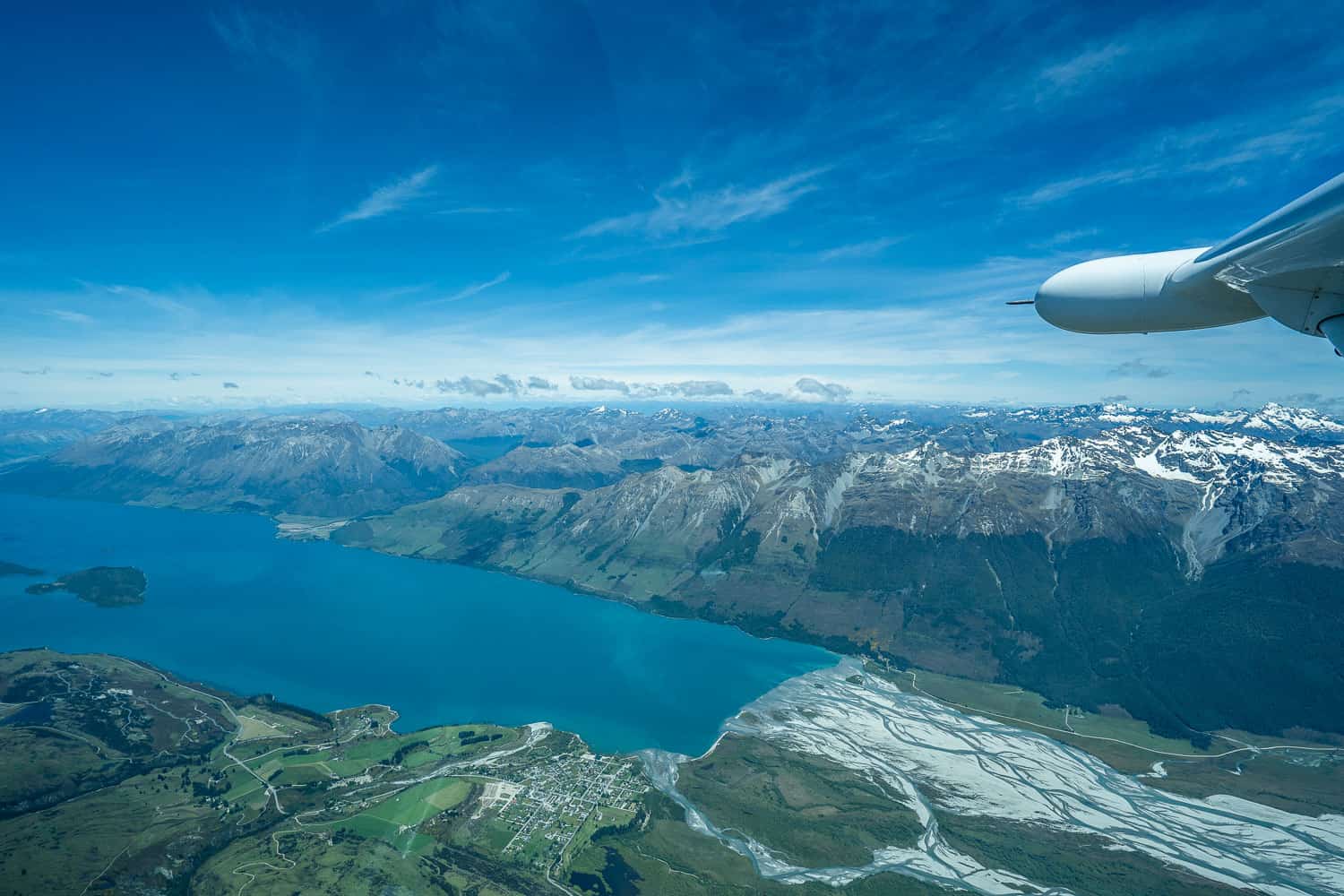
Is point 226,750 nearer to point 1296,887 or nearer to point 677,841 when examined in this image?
point 677,841

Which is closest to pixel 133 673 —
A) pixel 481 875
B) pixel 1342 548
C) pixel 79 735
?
pixel 79 735

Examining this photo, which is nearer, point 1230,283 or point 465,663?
point 1230,283

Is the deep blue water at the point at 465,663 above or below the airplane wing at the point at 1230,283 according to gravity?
below

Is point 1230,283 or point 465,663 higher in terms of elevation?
point 1230,283

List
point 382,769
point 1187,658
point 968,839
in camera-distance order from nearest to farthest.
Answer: point 968,839 < point 382,769 < point 1187,658

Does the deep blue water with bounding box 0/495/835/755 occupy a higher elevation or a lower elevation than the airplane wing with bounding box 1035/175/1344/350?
lower

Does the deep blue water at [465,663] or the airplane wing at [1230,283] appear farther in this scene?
the deep blue water at [465,663]

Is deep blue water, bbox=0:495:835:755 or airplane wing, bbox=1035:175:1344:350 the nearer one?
airplane wing, bbox=1035:175:1344:350

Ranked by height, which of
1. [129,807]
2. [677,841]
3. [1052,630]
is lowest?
[1052,630]
